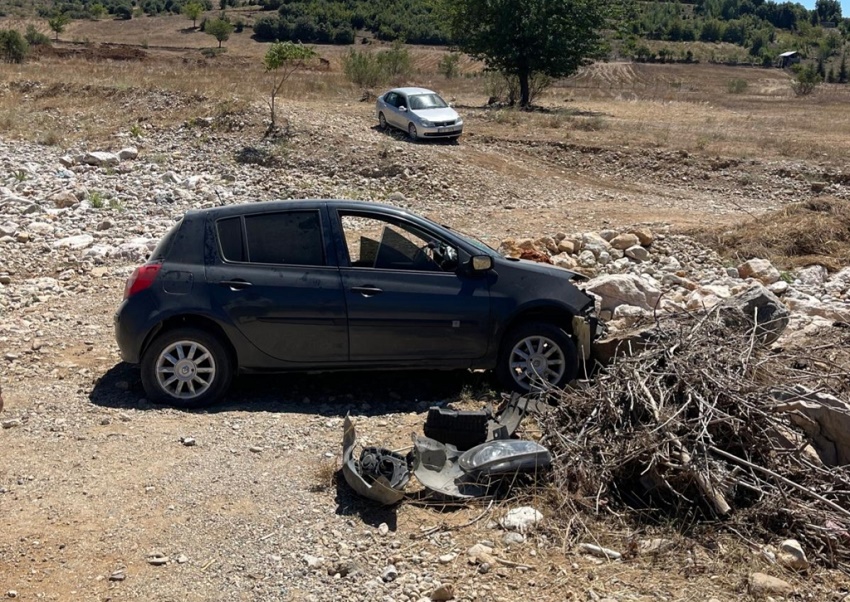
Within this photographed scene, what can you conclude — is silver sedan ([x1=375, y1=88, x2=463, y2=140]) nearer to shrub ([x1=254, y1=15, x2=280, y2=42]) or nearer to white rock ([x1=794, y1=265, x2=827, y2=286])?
white rock ([x1=794, y1=265, x2=827, y2=286])

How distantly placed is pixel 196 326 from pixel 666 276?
662 centimetres

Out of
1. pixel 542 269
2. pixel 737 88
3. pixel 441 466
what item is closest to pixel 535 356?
pixel 542 269

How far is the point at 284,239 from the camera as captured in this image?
23.7 ft

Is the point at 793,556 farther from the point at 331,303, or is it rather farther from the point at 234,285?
the point at 234,285

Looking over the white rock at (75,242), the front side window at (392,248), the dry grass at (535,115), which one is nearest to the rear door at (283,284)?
the front side window at (392,248)

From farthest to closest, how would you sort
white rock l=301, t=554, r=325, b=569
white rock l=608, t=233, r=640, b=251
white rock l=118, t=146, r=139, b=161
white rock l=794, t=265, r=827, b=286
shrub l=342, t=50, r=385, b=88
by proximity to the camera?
shrub l=342, t=50, r=385, b=88, white rock l=118, t=146, r=139, b=161, white rock l=608, t=233, r=640, b=251, white rock l=794, t=265, r=827, b=286, white rock l=301, t=554, r=325, b=569

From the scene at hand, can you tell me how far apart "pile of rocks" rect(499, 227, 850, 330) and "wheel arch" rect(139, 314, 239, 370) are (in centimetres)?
314

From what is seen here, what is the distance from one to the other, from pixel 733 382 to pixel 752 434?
1.26 ft

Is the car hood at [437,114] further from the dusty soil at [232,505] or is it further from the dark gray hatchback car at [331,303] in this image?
the dark gray hatchback car at [331,303]

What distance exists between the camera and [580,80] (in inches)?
2712

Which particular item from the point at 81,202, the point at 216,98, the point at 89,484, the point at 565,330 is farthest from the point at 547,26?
the point at 89,484

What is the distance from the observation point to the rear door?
704cm

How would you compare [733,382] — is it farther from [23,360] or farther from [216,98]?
[216,98]

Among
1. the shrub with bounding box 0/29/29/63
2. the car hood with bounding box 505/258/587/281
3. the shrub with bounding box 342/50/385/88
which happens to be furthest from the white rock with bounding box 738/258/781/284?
the shrub with bounding box 0/29/29/63
